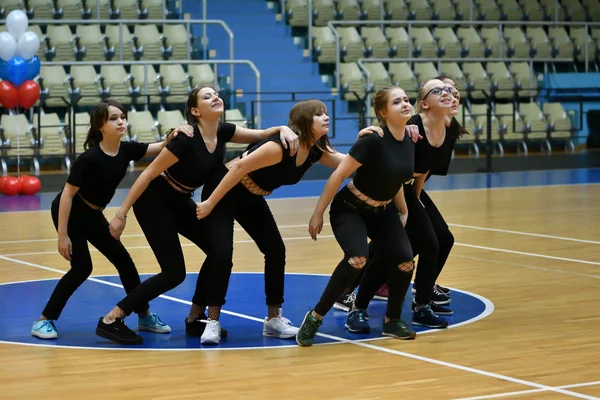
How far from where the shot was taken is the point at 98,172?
6762mm

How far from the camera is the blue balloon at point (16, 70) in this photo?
50.6 feet

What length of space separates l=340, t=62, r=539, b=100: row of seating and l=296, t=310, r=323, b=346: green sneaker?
13.0 m

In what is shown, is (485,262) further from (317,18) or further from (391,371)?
(317,18)

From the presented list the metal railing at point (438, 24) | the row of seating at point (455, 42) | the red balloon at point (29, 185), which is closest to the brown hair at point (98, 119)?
the red balloon at point (29, 185)

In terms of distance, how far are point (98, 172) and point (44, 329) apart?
1001mm

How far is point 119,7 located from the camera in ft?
65.1

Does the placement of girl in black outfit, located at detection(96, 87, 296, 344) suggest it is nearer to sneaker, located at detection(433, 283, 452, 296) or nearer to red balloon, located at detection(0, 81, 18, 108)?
sneaker, located at detection(433, 283, 452, 296)

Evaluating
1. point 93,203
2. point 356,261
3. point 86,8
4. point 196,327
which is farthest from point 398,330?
point 86,8

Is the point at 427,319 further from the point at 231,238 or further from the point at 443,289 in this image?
the point at 231,238

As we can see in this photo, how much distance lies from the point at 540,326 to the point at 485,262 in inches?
110

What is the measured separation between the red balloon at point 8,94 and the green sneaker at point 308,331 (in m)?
10.1

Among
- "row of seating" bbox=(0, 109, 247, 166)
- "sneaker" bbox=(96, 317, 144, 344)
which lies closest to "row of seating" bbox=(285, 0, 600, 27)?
"row of seating" bbox=(0, 109, 247, 166)

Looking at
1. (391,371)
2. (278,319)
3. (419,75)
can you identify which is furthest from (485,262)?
(419,75)

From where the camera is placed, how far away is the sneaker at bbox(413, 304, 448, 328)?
710cm
